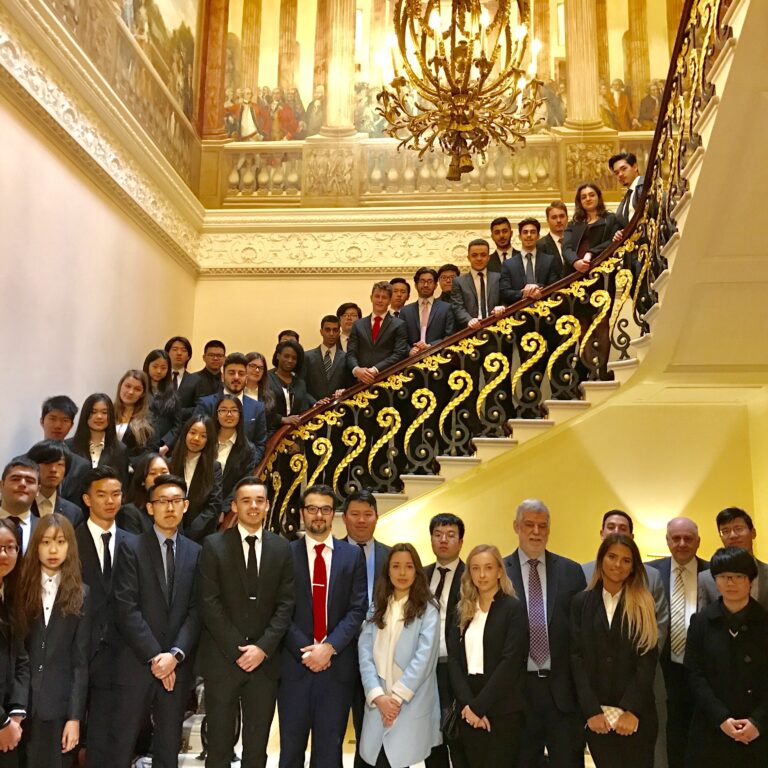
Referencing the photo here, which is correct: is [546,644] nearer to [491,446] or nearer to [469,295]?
[491,446]

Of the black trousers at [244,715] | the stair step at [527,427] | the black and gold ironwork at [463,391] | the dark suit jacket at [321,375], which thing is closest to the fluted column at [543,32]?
the black and gold ironwork at [463,391]

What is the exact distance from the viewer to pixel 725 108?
13.0ft

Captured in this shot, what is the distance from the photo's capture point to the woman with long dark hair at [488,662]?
143 inches

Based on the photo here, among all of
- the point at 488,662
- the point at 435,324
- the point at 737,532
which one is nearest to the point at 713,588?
the point at 737,532

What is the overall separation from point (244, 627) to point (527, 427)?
9.17 ft

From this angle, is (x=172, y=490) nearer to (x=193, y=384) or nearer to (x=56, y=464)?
(x=56, y=464)

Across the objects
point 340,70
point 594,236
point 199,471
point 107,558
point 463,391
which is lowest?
point 107,558

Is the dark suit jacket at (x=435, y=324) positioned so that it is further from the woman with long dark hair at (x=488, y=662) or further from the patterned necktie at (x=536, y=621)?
the woman with long dark hair at (x=488, y=662)

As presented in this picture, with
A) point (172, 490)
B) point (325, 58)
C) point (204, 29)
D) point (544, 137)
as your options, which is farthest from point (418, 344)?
point (204, 29)

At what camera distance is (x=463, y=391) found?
5996mm

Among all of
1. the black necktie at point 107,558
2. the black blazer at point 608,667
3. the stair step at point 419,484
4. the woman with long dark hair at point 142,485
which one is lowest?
the black blazer at point 608,667

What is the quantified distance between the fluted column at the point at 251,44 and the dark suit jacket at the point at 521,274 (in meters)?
5.18

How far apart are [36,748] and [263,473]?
7.90 ft

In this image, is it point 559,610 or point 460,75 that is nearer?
point 559,610
